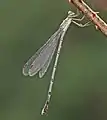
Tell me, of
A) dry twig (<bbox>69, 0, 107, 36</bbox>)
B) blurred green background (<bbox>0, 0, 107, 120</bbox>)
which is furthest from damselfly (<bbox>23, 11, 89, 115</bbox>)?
blurred green background (<bbox>0, 0, 107, 120</bbox>)

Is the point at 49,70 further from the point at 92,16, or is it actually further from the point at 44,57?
the point at 92,16

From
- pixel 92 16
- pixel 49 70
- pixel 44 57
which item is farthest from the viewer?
pixel 49 70

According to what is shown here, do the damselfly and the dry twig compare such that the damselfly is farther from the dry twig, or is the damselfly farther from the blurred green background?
the blurred green background

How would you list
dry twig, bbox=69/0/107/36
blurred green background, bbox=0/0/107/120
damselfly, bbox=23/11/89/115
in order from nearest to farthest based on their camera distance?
dry twig, bbox=69/0/107/36
damselfly, bbox=23/11/89/115
blurred green background, bbox=0/0/107/120

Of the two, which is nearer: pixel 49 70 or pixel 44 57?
pixel 44 57

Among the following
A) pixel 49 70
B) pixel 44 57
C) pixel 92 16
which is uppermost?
pixel 49 70

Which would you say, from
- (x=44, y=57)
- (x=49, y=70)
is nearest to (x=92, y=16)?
(x=44, y=57)

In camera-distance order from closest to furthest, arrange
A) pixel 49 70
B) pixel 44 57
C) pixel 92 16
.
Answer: pixel 92 16
pixel 44 57
pixel 49 70

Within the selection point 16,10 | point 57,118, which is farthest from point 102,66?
point 16,10
